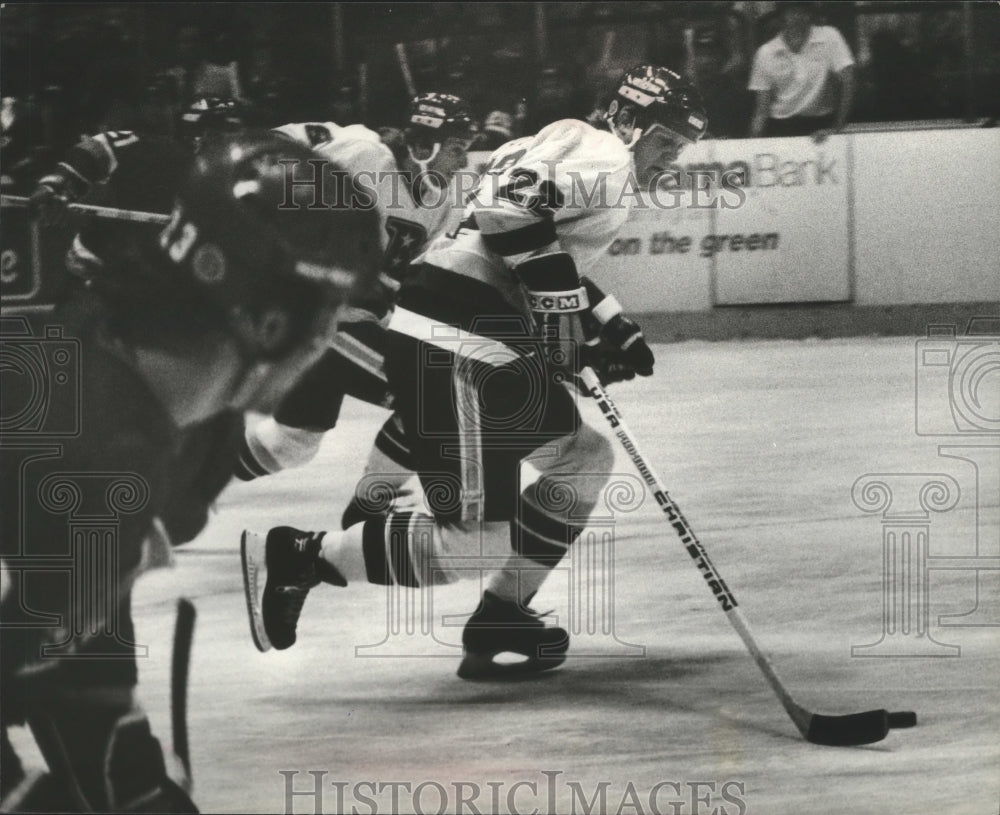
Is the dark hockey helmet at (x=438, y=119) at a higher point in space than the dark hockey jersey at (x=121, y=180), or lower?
higher

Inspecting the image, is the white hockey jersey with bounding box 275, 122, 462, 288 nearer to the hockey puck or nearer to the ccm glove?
the ccm glove

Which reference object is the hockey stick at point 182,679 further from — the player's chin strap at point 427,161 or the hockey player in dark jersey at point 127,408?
the player's chin strap at point 427,161

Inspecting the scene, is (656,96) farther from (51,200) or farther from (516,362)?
(51,200)

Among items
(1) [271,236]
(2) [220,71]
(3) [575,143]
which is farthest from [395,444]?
(2) [220,71]

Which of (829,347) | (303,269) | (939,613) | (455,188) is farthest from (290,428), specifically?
(939,613)

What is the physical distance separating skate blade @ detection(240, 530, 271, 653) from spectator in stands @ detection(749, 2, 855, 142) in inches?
53.5

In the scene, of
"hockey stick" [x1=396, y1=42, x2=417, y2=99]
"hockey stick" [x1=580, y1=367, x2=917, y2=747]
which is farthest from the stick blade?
"hockey stick" [x1=396, y1=42, x2=417, y2=99]

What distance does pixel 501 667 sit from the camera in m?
2.92

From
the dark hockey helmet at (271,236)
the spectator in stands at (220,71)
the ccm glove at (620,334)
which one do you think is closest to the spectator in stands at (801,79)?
the ccm glove at (620,334)

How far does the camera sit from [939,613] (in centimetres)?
289

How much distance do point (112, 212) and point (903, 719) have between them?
1993 mm

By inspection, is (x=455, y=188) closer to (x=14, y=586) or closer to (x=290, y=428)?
(x=290, y=428)

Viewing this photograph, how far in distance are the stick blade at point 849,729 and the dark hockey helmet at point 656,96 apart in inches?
50.6

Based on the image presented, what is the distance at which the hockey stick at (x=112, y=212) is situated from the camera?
2930 millimetres
